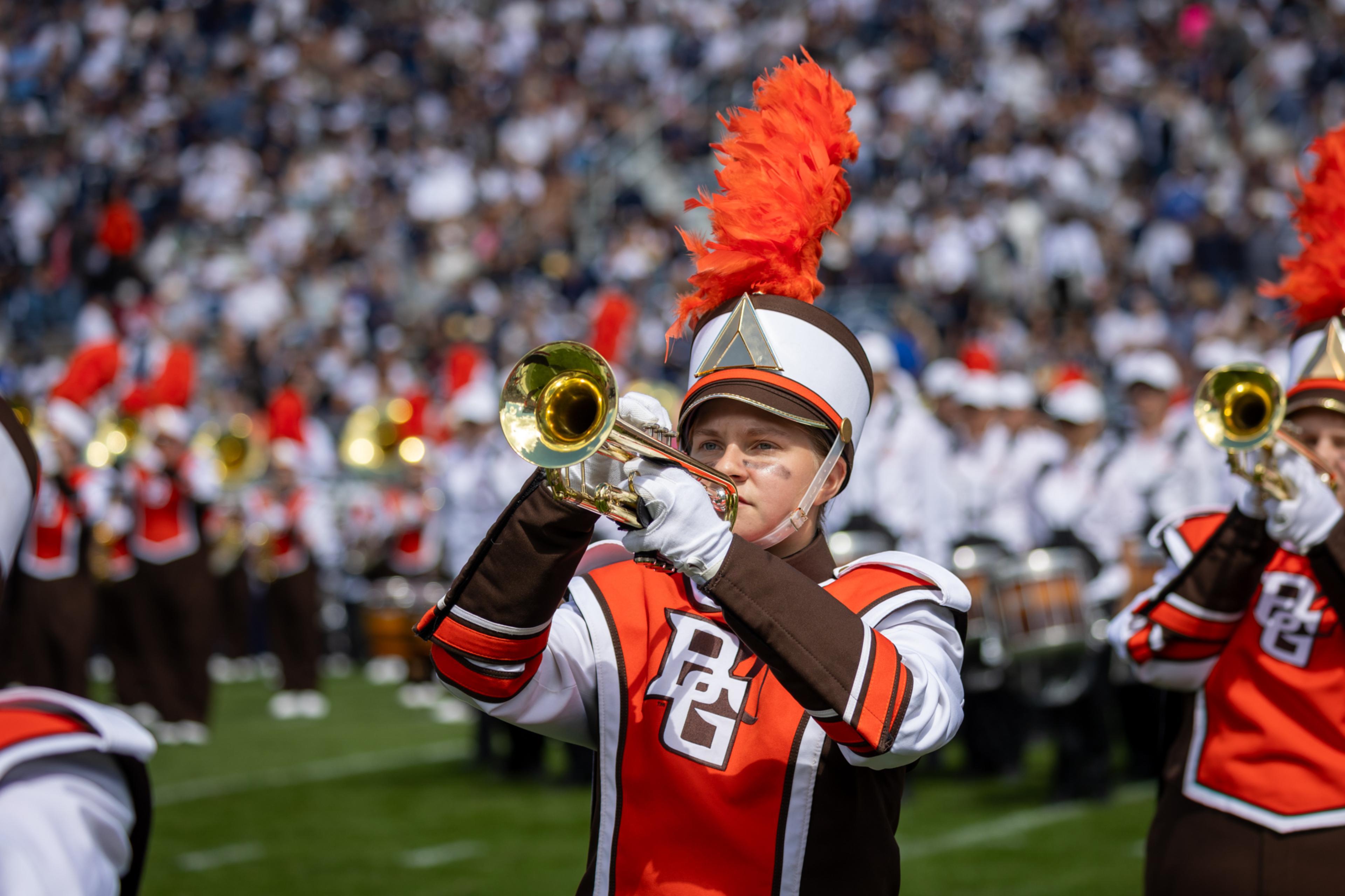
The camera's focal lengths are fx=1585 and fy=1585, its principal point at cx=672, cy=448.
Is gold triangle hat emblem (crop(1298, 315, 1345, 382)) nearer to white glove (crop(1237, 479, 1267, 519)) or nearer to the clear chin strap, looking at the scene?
white glove (crop(1237, 479, 1267, 519))

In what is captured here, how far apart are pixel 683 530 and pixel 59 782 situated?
759 mm

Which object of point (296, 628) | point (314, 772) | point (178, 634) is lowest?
point (314, 772)

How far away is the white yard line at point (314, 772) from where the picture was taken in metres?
8.04

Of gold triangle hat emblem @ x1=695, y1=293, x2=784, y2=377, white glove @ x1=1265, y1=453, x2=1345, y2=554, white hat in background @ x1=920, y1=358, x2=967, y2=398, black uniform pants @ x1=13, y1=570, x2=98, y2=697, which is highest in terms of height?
white hat in background @ x1=920, y1=358, x2=967, y2=398

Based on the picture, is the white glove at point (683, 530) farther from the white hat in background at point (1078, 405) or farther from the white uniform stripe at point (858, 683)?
the white hat in background at point (1078, 405)

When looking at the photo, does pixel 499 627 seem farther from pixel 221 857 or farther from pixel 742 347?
pixel 221 857

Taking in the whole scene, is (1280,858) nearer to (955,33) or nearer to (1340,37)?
(1340,37)

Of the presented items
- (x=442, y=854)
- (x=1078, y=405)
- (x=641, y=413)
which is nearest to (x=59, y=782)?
(x=641, y=413)

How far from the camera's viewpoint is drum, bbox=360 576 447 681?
11.2 m

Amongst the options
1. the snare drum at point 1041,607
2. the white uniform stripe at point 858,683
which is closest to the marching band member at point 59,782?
the white uniform stripe at point 858,683

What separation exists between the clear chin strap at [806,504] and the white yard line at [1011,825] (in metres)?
4.25

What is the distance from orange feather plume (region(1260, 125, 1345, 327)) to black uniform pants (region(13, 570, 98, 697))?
725 cm

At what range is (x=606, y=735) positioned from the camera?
7.52 feet

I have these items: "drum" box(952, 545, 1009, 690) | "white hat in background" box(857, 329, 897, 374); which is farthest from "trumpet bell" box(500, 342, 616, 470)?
"white hat in background" box(857, 329, 897, 374)
